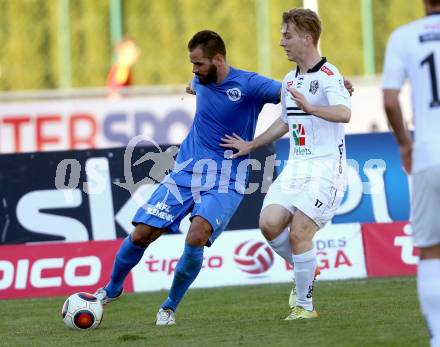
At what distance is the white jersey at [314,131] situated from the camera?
8672 millimetres

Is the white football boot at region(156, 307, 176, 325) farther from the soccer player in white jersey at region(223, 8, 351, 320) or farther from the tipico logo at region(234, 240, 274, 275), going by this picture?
the tipico logo at region(234, 240, 274, 275)

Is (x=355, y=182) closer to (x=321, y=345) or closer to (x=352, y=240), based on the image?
(x=352, y=240)

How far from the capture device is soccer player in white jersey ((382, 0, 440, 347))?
6.08 m

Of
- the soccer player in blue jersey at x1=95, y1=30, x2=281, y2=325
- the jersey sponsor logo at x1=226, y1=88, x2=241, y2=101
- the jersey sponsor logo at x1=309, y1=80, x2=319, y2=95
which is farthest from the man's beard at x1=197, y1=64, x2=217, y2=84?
the jersey sponsor logo at x1=309, y1=80, x2=319, y2=95

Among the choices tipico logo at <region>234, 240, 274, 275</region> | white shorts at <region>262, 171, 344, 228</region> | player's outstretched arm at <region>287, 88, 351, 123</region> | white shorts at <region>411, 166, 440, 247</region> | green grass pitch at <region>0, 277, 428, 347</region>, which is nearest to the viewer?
white shorts at <region>411, 166, 440, 247</region>

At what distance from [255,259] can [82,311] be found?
369 cm

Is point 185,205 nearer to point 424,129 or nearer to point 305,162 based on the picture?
point 305,162

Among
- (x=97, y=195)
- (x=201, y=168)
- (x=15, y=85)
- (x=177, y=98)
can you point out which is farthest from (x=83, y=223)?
(x=15, y=85)

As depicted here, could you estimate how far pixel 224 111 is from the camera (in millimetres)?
9023

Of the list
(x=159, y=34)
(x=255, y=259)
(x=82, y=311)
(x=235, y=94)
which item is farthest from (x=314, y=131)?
(x=159, y=34)

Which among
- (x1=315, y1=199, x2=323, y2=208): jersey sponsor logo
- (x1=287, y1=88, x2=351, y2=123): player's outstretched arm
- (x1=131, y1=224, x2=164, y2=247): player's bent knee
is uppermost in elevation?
(x1=287, y1=88, x2=351, y2=123): player's outstretched arm

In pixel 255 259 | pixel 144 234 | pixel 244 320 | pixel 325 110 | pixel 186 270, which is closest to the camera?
pixel 325 110

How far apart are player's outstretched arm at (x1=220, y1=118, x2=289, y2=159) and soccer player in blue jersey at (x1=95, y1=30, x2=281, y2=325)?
9 centimetres

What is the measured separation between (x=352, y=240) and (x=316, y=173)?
11.9 feet
